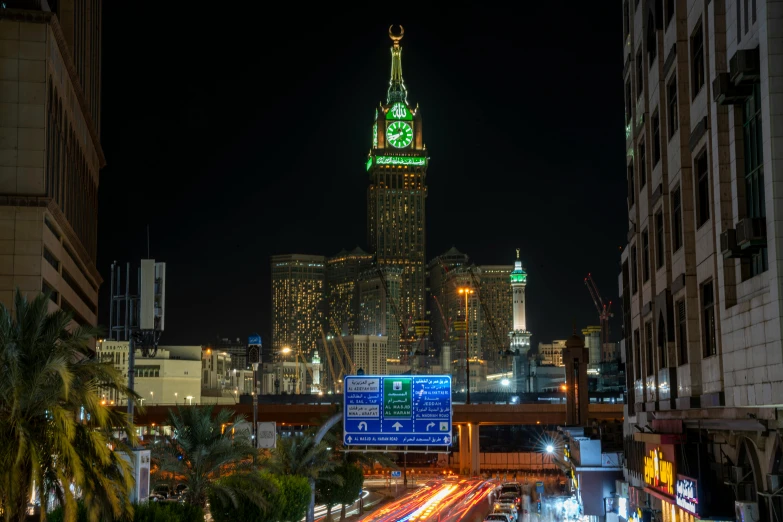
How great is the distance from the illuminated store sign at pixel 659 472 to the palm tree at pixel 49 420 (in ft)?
50.6

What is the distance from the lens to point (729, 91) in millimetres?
22266

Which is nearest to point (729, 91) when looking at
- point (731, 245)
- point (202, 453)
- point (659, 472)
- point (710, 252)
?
point (731, 245)

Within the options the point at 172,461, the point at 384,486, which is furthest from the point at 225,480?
the point at 384,486

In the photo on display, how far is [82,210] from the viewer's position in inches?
3514

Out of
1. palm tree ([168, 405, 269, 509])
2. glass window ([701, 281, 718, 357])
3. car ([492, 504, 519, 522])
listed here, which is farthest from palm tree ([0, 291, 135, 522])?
car ([492, 504, 519, 522])

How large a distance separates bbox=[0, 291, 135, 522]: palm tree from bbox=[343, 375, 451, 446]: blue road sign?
61.8 feet

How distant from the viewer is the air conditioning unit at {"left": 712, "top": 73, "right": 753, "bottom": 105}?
2207 cm

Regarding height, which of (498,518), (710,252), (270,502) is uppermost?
(710,252)

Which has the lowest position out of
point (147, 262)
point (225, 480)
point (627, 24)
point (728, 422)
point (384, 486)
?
point (384, 486)

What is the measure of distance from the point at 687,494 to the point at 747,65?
38.8 feet

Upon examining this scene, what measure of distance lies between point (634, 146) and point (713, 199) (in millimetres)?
17015

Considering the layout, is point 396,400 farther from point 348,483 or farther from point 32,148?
point 32,148

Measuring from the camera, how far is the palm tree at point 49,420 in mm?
24031

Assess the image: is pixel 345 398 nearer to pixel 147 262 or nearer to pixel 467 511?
pixel 147 262
